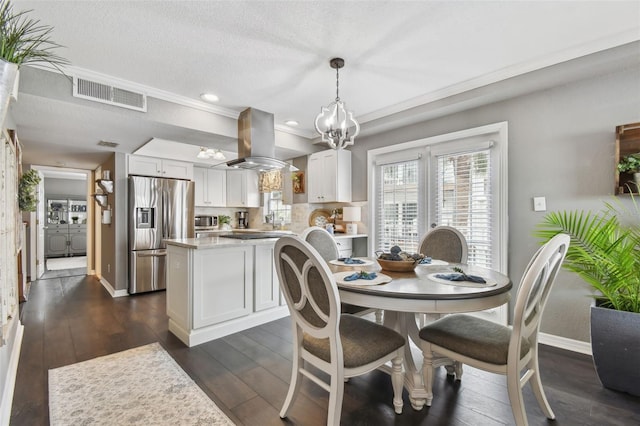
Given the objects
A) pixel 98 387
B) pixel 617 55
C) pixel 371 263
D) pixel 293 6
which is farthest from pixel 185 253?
pixel 617 55

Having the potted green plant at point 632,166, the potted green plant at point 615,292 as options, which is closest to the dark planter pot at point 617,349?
the potted green plant at point 615,292

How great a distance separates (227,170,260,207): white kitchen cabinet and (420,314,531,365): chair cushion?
17.5 feet

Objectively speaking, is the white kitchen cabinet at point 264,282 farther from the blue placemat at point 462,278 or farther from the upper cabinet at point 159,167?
the upper cabinet at point 159,167

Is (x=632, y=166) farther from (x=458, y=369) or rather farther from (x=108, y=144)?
(x=108, y=144)

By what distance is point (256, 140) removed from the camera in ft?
11.5

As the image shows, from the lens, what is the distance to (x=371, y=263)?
236cm

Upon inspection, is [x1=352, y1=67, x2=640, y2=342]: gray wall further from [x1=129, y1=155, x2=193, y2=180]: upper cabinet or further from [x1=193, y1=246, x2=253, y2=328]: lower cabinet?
[x1=129, y1=155, x2=193, y2=180]: upper cabinet

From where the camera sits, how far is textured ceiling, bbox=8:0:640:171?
190 centimetres

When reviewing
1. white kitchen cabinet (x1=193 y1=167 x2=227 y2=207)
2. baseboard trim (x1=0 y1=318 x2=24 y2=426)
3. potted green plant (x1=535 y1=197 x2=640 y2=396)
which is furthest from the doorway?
potted green plant (x1=535 y1=197 x2=640 y2=396)

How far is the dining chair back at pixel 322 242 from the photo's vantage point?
265 cm

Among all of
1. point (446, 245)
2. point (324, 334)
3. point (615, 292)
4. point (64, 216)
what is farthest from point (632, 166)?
point (64, 216)

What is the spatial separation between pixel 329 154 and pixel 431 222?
1804mm

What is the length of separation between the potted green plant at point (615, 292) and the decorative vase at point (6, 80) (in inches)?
132

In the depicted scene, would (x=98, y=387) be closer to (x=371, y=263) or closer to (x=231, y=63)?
(x=371, y=263)
